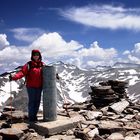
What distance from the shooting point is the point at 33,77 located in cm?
1458

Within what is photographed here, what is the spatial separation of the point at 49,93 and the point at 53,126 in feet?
5.57

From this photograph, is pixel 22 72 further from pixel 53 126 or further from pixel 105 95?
pixel 105 95

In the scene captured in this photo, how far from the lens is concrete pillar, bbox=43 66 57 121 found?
14.6m

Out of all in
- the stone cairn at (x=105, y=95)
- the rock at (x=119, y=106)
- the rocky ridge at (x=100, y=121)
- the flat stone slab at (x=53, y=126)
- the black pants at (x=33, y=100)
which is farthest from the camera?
the stone cairn at (x=105, y=95)

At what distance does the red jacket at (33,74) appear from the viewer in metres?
14.5

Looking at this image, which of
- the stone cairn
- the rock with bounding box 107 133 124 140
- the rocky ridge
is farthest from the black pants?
the stone cairn

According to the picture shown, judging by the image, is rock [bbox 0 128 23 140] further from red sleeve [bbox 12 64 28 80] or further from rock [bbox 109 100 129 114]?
rock [bbox 109 100 129 114]

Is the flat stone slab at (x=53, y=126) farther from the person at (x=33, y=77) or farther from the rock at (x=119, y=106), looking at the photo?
the rock at (x=119, y=106)

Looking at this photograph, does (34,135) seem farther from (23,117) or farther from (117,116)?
(117,116)

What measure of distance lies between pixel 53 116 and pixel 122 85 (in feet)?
27.5

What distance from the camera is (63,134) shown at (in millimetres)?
13789

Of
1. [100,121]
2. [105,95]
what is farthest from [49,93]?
[105,95]

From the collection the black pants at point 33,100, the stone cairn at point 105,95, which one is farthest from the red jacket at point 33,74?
the stone cairn at point 105,95

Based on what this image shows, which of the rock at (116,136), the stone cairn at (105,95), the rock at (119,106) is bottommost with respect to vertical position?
the rock at (116,136)
